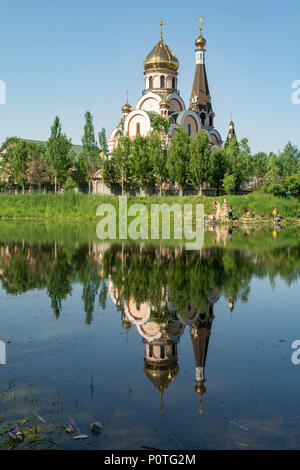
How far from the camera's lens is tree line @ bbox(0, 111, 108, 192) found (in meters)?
41.8

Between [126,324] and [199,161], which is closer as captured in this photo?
[126,324]

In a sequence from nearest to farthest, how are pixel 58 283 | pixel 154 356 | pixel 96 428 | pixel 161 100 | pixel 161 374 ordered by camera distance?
1. pixel 96 428
2. pixel 161 374
3. pixel 154 356
4. pixel 58 283
5. pixel 161 100

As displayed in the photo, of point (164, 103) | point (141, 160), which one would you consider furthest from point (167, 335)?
point (164, 103)

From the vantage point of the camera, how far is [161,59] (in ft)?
146

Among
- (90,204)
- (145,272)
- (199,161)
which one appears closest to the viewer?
(145,272)

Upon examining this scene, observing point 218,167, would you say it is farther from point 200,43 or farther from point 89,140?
point 200,43

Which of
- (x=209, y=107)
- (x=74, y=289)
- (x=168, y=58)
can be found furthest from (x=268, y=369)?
(x=209, y=107)

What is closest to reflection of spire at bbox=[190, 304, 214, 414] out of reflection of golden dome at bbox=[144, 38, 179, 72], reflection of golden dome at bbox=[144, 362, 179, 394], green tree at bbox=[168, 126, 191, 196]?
reflection of golden dome at bbox=[144, 362, 179, 394]

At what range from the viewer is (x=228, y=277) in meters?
11.1

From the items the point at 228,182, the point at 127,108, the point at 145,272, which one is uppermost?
the point at 127,108

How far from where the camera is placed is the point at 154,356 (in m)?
5.84

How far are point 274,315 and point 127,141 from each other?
3380 centimetres

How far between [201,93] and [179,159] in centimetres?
1574

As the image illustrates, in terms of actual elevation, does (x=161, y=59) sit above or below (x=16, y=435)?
above
